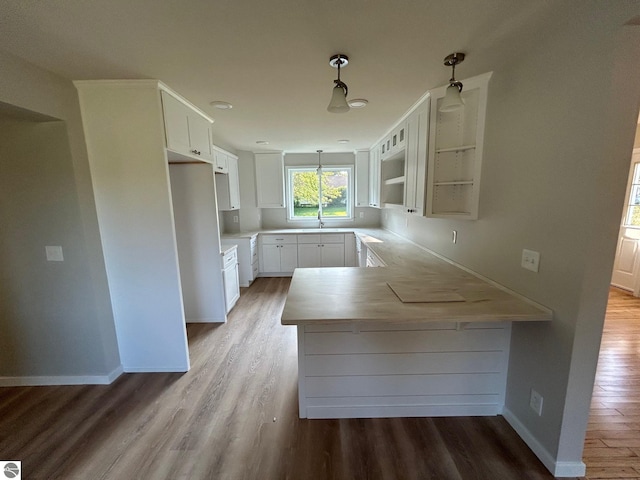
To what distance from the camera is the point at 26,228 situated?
2021 mm

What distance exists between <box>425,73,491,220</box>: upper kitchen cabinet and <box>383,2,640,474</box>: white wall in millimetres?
153

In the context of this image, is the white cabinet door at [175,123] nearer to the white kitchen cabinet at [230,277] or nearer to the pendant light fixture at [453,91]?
the white kitchen cabinet at [230,277]

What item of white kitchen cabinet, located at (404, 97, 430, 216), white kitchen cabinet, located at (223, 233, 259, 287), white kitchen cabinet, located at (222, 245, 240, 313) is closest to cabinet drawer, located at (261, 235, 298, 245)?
white kitchen cabinet, located at (223, 233, 259, 287)

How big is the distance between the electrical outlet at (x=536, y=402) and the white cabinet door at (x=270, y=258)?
4.10m

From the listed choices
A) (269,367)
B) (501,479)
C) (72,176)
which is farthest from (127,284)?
(501,479)

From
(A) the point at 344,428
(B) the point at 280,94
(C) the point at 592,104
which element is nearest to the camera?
(C) the point at 592,104

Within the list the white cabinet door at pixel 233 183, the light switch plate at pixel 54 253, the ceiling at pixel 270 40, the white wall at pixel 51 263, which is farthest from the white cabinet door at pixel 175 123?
the white cabinet door at pixel 233 183

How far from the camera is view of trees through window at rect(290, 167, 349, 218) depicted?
545 centimetres

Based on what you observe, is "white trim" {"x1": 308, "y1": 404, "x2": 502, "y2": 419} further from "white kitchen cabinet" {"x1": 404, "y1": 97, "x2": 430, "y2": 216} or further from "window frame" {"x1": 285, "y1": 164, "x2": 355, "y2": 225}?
"window frame" {"x1": 285, "y1": 164, "x2": 355, "y2": 225}

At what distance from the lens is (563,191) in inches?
53.1

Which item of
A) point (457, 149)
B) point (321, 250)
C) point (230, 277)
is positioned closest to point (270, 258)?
point (321, 250)

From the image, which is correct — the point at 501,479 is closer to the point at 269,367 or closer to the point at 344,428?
the point at 344,428

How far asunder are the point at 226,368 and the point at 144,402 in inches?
25.3

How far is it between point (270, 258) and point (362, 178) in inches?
94.9
